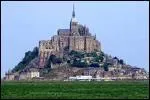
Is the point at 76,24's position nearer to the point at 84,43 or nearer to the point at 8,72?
the point at 84,43

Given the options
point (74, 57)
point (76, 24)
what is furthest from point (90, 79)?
point (76, 24)

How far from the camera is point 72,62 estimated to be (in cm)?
16875

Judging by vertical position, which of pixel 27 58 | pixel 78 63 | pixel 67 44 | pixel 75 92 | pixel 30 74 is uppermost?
pixel 67 44

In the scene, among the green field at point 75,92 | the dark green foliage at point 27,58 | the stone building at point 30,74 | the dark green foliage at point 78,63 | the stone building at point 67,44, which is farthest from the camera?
the dark green foliage at point 27,58

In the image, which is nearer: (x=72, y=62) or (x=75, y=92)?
(x=75, y=92)

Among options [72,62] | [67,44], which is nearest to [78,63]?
[72,62]

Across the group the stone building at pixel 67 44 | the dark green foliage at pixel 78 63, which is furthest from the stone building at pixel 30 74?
the dark green foliage at pixel 78 63

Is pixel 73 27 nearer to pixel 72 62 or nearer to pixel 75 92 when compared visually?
pixel 72 62

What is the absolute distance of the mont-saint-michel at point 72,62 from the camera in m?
168

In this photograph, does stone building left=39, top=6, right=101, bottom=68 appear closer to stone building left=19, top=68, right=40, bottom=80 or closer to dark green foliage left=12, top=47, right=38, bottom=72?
stone building left=19, top=68, right=40, bottom=80

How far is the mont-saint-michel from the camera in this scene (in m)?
168

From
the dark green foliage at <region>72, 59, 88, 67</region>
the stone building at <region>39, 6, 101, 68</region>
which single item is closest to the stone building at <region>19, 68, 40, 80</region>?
the stone building at <region>39, 6, 101, 68</region>

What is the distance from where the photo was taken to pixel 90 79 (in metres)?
170

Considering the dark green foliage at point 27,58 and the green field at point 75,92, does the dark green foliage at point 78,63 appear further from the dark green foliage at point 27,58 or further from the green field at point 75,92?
the green field at point 75,92
